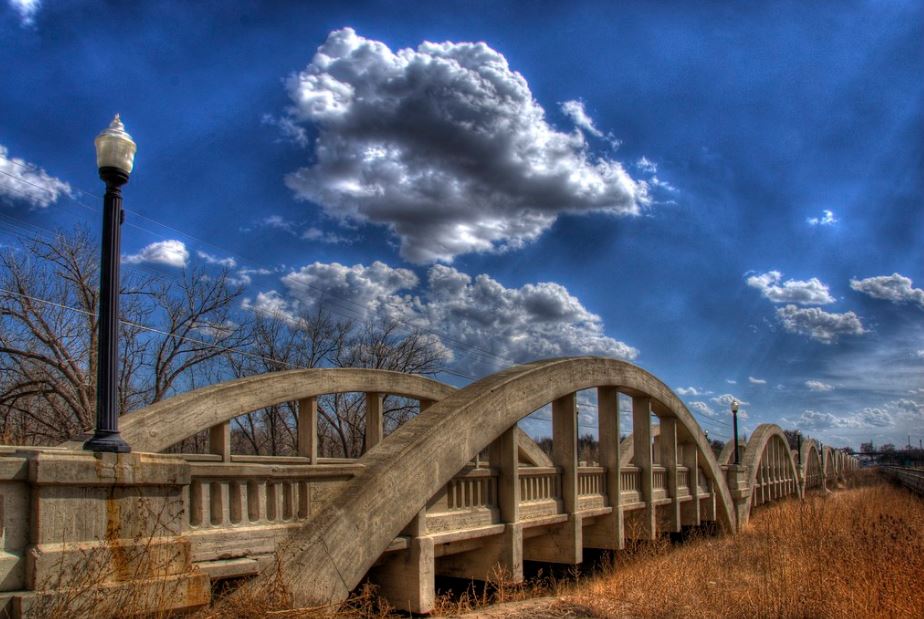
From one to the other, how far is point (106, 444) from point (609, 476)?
1218cm

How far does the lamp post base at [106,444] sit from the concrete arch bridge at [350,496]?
7.5 inches

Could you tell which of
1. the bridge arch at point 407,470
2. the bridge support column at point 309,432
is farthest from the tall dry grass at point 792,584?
the bridge support column at point 309,432

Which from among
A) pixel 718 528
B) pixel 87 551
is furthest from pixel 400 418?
pixel 87 551

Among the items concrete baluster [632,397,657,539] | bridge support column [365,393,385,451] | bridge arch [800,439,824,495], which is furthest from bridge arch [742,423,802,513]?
bridge support column [365,393,385,451]

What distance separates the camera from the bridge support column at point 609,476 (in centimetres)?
1586

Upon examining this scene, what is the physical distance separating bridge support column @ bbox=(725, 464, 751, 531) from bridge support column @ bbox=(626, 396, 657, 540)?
909cm

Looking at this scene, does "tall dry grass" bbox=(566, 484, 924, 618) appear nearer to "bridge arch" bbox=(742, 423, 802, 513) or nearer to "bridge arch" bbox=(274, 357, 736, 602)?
"bridge arch" bbox=(274, 357, 736, 602)

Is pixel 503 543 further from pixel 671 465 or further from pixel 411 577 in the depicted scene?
pixel 671 465

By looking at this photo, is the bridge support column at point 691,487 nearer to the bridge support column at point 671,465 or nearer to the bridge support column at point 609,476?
the bridge support column at point 671,465

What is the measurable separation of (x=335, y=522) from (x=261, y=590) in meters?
1.40

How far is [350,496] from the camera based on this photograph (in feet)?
27.9

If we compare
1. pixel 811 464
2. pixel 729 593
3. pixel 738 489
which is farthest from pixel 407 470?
pixel 811 464

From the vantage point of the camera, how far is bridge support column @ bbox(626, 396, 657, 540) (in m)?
17.8

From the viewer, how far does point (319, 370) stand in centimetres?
1585
